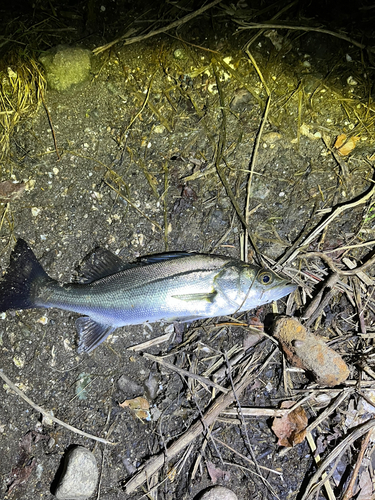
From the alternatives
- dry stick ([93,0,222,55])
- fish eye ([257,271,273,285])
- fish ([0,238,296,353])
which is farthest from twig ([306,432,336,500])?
dry stick ([93,0,222,55])

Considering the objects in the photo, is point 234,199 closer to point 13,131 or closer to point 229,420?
point 229,420

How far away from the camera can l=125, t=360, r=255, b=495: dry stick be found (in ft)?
10.6

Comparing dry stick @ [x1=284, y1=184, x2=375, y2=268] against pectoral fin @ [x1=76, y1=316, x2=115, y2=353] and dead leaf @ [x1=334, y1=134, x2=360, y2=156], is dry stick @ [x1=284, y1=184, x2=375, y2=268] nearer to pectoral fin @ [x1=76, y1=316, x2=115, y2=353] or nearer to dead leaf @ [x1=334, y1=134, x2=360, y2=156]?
A: dead leaf @ [x1=334, y1=134, x2=360, y2=156]

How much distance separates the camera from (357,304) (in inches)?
133

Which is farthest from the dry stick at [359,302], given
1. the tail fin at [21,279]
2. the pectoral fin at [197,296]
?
the tail fin at [21,279]

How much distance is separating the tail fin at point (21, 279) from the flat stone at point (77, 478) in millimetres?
1554

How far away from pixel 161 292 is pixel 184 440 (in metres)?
1.49

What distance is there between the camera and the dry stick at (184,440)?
324 centimetres

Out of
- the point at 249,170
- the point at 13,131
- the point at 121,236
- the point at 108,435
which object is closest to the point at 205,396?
the point at 108,435

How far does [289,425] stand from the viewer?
3262 millimetres

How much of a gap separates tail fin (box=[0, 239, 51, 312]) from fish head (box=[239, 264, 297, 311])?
196cm

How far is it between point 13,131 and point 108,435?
3.46 meters

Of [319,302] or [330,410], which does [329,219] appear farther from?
[330,410]

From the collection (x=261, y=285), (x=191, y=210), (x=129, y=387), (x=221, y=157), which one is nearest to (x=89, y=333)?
(x=129, y=387)
